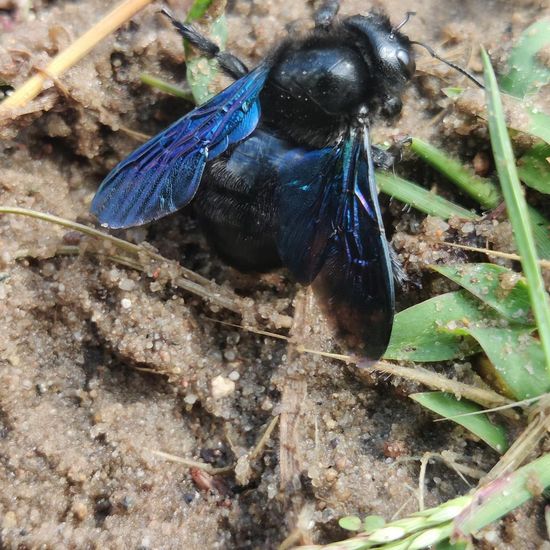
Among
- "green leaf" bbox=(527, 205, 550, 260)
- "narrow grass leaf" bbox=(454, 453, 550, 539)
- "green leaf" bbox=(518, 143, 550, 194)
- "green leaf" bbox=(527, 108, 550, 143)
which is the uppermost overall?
"green leaf" bbox=(527, 108, 550, 143)

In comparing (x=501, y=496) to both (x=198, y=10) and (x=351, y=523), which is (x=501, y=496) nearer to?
(x=351, y=523)

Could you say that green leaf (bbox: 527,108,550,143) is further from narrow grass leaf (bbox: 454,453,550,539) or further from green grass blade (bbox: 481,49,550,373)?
narrow grass leaf (bbox: 454,453,550,539)

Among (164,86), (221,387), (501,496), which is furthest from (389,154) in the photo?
(501,496)

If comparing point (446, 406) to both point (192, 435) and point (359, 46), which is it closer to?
point (192, 435)

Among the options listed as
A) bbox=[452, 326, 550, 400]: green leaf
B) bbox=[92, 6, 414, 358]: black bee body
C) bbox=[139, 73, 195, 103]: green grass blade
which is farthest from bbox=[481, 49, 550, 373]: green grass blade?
bbox=[139, 73, 195, 103]: green grass blade

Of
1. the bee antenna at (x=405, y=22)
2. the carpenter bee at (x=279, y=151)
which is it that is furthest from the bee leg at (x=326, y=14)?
the bee antenna at (x=405, y=22)

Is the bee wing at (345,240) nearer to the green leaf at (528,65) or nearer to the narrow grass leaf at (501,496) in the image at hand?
the narrow grass leaf at (501,496)
